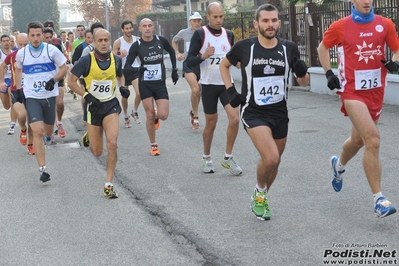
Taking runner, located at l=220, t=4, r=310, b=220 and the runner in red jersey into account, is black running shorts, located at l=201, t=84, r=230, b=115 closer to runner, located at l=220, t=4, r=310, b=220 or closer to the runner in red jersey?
A: runner, located at l=220, t=4, r=310, b=220

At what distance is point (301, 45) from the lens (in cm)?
2098

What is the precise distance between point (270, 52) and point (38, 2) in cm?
9321

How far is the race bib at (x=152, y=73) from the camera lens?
11.6 m

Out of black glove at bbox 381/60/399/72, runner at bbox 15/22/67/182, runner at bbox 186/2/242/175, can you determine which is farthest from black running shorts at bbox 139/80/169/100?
black glove at bbox 381/60/399/72

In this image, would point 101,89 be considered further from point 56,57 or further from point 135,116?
point 135,116

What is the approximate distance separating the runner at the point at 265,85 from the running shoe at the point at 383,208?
92 centimetres

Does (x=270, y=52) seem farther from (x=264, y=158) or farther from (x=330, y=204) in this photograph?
(x=330, y=204)

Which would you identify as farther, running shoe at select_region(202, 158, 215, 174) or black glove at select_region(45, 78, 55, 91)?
black glove at select_region(45, 78, 55, 91)

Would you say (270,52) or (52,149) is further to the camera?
(52,149)

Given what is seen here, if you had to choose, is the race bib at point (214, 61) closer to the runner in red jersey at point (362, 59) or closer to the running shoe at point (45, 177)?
the running shoe at point (45, 177)

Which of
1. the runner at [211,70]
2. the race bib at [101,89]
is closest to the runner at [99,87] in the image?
the race bib at [101,89]

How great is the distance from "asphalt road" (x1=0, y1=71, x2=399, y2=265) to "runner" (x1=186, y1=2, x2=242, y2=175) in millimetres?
271

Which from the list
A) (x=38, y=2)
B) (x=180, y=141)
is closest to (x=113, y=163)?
(x=180, y=141)

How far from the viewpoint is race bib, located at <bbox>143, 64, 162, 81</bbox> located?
11.6 m
